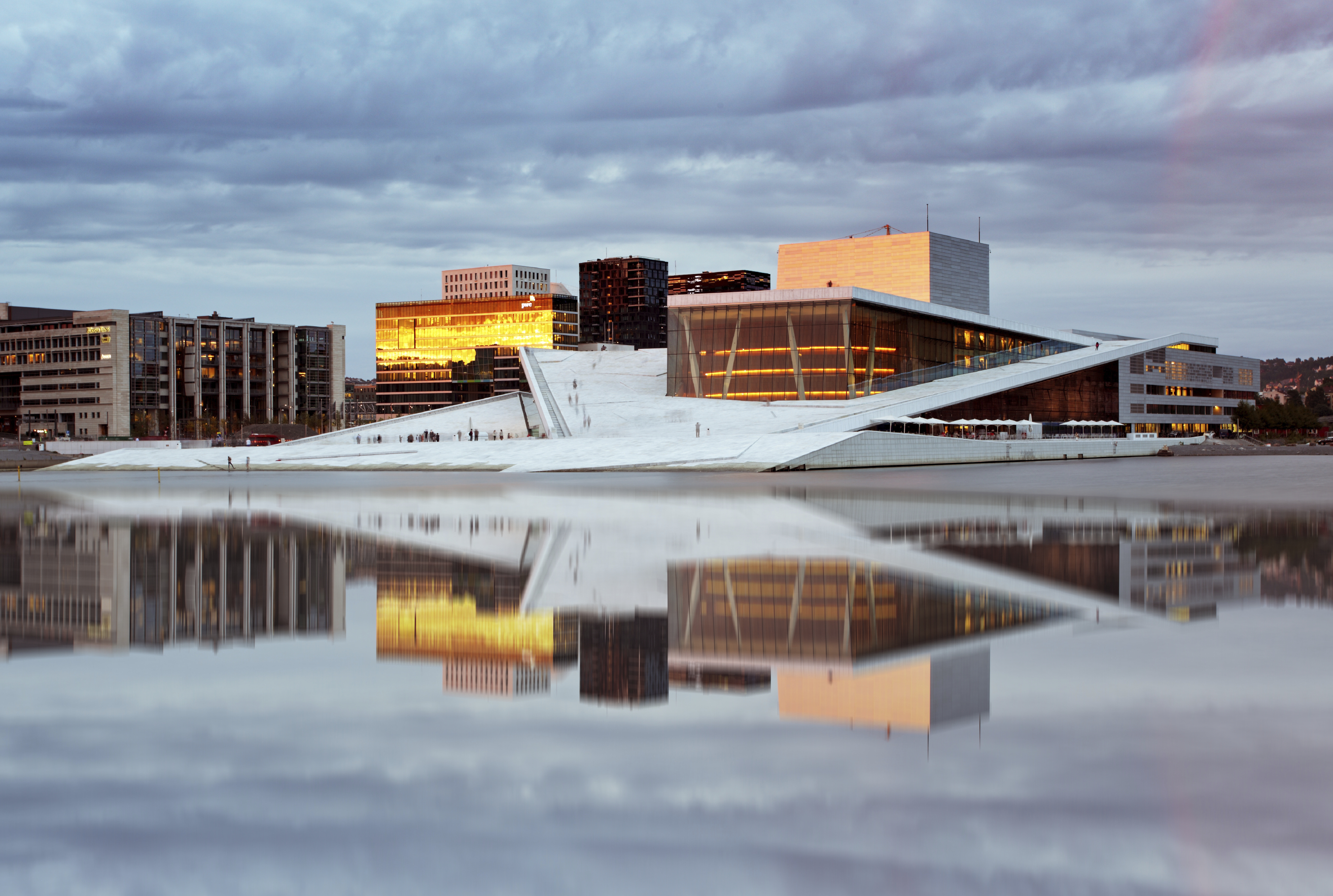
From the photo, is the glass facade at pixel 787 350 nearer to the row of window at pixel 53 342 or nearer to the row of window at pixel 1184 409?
the row of window at pixel 1184 409

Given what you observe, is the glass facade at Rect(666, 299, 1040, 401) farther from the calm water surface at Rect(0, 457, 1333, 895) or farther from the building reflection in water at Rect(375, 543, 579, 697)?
the building reflection in water at Rect(375, 543, 579, 697)

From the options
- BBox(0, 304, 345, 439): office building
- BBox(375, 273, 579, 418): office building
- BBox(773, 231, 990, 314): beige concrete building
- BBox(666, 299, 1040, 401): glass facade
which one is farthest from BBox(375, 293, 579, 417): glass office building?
BBox(666, 299, 1040, 401): glass facade

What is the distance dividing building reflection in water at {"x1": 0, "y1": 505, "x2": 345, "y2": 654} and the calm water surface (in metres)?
0.08

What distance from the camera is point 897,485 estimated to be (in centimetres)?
3628

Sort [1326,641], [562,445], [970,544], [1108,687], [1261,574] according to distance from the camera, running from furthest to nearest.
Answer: [562,445] → [970,544] → [1261,574] → [1326,641] → [1108,687]

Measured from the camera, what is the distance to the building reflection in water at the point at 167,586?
1060cm

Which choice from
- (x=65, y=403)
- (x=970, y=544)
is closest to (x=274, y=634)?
(x=970, y=544)

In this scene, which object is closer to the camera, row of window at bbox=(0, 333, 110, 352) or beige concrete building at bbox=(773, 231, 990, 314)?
beige concrete building at bbox=(773, 231, 990, 314)

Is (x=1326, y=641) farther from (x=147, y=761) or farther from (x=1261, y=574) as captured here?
(x=147, y=761)

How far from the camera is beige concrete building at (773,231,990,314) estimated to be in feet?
344

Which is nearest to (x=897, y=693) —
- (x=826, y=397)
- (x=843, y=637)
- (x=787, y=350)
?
(x=843, y=637)

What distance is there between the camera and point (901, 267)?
105812 millimetres

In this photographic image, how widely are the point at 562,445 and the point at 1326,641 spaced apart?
46.1 metres

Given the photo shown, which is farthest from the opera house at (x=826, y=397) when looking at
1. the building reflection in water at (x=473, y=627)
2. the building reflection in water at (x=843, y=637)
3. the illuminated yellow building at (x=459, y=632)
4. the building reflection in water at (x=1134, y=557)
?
the illuminated yellow building at (x=459, y=632)
